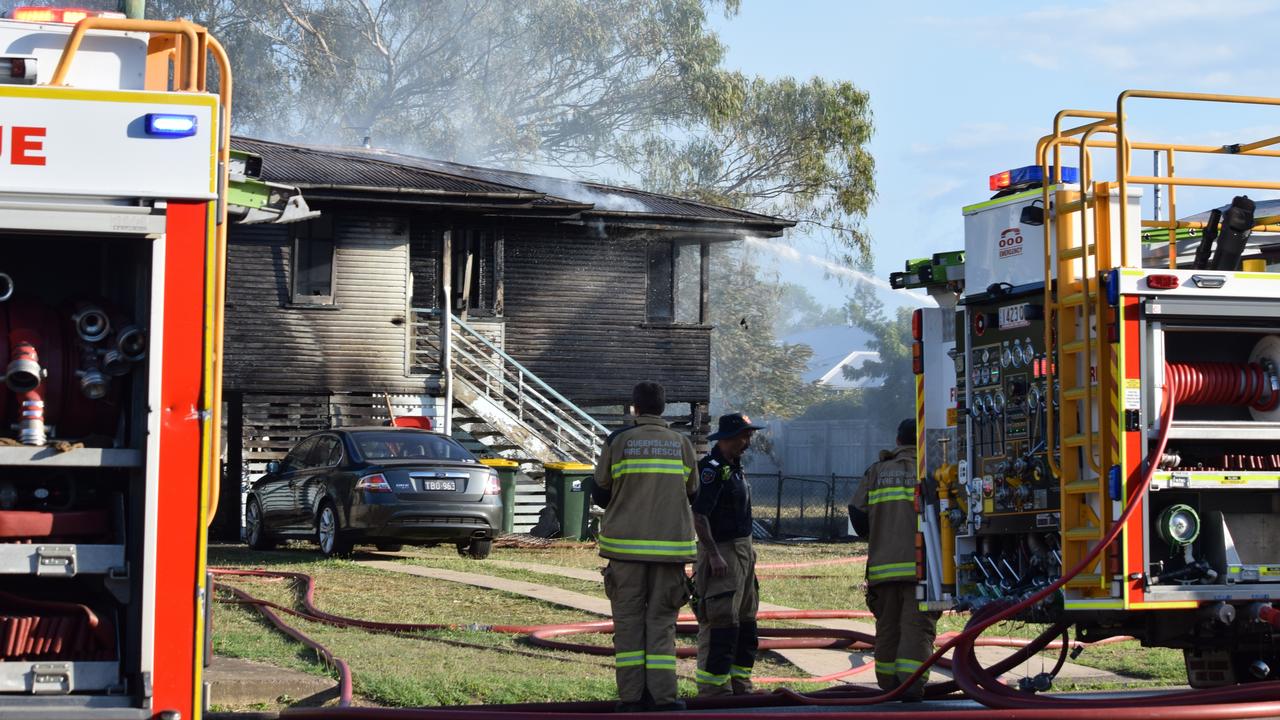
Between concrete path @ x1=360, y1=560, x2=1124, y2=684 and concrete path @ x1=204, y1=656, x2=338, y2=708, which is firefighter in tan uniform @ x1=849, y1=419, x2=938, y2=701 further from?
concrete path @ x1=204, y1=656, x2=338, y2=708

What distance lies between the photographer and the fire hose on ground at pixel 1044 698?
739 centimetres

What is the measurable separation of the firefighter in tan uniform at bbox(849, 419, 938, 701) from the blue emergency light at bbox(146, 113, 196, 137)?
5.01 m

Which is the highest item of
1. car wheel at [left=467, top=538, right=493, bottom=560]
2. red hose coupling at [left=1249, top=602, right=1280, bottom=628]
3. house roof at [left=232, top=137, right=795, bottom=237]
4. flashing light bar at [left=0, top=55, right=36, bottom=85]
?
house roof at [left=232, top=137, right=795, bottom=237]

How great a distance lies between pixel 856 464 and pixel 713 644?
159 feet

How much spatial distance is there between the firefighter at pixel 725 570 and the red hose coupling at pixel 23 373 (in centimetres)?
410

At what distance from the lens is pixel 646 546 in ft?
27.8

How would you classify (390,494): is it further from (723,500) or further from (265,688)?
(265,688)

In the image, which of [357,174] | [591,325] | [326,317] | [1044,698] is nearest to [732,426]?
[1044,698]

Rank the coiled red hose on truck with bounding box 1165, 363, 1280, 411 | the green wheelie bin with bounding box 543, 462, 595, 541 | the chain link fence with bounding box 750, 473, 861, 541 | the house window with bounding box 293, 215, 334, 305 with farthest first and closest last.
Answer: the chain link fence with bounding box 750, 473, 861, 541, the house window with bounding box 293, 215, 334, 305, the green wheelie bin with bounding box 543, 462, 595, 541, the coiled red hose on truck with bounding box 1165, 363, 1280, 411

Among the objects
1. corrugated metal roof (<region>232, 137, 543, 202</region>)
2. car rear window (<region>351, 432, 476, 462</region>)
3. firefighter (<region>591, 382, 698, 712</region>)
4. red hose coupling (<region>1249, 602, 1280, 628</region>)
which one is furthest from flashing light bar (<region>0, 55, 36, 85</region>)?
corrugated metal roof (<region>232, 137, 543, 202</region>)

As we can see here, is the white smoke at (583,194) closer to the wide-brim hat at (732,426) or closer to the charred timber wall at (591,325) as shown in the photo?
the charred timber wall at (591,325)

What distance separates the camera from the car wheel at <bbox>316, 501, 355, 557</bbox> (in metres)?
17.1

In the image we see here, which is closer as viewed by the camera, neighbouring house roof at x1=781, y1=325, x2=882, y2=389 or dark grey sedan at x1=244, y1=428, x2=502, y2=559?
dark grey sedan at x1=244, y1=428, x2=502, y2=559

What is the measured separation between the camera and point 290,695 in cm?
870
